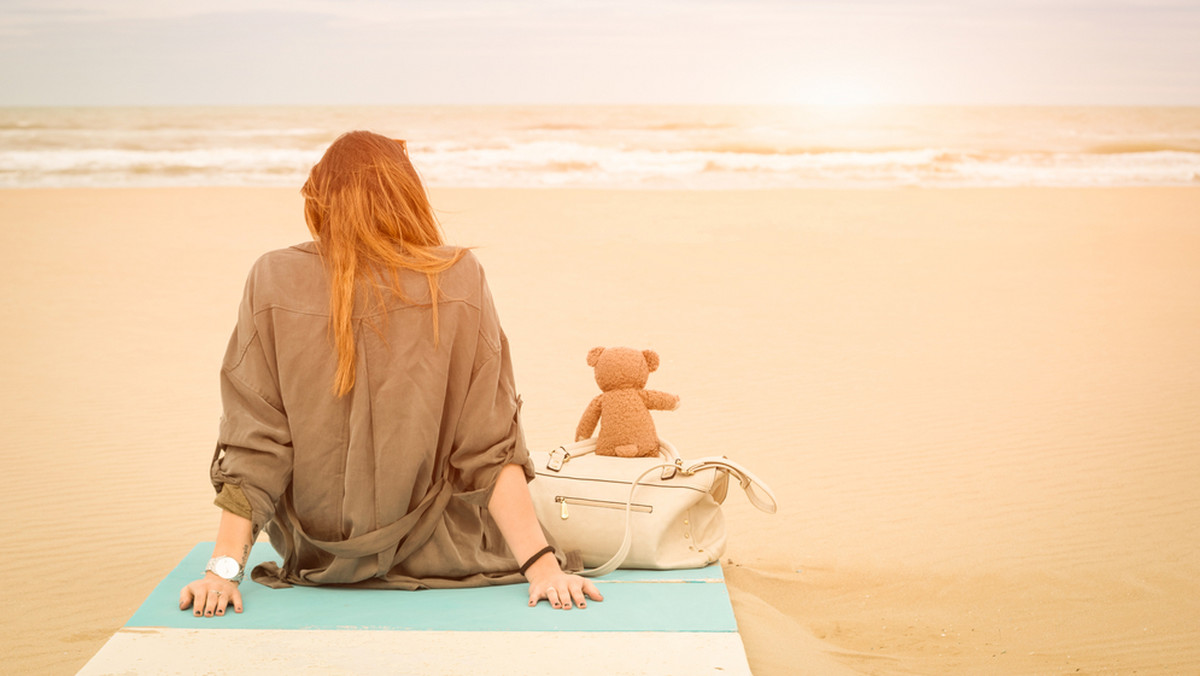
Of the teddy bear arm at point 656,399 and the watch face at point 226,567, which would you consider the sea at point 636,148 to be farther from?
the watch face at point 226,567

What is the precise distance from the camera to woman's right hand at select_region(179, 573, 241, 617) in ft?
9.03

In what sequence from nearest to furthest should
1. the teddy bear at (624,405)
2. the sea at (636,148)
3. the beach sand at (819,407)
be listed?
the teddy bear at (624,405)
the beach sand at (819,407)
the sea at (636,148)

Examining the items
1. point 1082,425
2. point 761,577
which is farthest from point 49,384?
point 1082,425

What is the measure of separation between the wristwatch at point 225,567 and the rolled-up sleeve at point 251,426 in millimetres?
111

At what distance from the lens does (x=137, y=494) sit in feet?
18.8

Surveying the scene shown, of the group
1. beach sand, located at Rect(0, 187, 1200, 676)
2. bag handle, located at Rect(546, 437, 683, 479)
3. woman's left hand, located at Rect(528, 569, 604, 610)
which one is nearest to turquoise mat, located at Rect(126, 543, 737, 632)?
woman's left hand, located at Rect(528, 569, 604, 610)

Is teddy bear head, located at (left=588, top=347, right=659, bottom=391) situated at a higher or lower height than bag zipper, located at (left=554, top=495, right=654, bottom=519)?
higher

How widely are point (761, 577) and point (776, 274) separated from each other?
8749mm

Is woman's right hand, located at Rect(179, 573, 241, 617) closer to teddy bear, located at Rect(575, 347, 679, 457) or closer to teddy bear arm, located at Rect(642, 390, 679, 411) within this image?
teddy bear, located at Rect(575, 347, 679, 457)

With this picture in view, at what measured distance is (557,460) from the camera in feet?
11.8

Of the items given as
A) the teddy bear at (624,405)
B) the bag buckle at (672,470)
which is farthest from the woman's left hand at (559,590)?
the teddy bear at (624,405)

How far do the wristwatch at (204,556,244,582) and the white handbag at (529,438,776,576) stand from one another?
1013mm

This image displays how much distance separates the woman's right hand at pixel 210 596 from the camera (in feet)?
9.03

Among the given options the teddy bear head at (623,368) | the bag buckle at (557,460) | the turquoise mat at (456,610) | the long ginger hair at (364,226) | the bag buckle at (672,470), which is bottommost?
the turquoise mat at (456,610)
